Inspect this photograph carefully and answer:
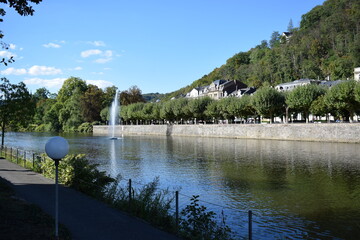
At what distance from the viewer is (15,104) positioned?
1446 inches

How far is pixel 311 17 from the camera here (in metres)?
175

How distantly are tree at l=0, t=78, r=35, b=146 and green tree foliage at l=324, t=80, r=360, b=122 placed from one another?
49.6 meters

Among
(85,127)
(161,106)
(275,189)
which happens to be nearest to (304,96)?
(275,189)

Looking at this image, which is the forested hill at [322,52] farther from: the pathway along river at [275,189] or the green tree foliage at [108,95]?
the pathway along river at [275,189]

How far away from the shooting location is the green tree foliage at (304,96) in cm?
6806

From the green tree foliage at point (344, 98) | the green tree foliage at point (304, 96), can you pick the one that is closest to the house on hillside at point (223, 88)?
the green tree foliage at point (304, 96)

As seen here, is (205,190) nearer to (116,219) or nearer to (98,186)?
(98,186)

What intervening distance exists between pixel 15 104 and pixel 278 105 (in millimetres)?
53962

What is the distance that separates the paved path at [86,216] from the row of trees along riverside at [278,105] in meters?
54.3

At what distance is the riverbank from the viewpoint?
54.9m

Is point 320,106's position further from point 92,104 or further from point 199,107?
point 92,104

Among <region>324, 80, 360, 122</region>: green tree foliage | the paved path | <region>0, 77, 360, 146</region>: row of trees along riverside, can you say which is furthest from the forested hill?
the paved path

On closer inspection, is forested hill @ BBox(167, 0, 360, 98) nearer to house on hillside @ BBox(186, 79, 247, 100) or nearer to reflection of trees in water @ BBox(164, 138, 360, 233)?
house on hillside @ BBox(186, 79, 247, 100)

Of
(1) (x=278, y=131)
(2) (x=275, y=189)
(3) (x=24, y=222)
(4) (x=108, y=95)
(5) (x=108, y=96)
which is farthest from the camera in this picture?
(4) (x=108, y=95)
